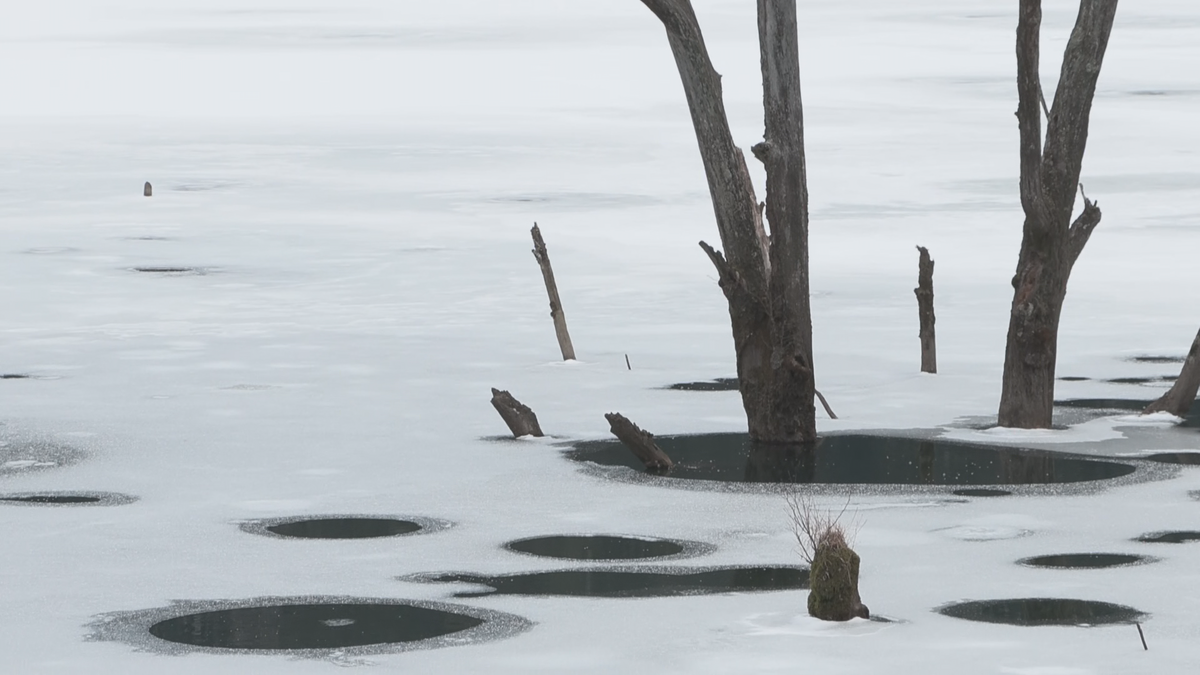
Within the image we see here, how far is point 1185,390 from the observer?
12.1m

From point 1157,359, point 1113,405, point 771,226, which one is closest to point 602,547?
point 771,226

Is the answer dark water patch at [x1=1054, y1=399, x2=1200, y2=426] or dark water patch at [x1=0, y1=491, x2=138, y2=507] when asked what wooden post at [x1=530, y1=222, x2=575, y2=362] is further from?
dark water patch at [x1=0, y1=491, x2=138, y2=507]

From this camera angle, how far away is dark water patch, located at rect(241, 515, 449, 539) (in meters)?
9.12

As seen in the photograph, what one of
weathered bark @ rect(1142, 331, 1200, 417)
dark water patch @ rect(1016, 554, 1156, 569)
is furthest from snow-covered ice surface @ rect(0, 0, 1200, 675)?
weathered bark @ rect(1142, 331, 1200, 417)

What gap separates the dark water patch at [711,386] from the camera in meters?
13.8

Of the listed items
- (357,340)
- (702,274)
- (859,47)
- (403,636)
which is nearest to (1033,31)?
(403,636)

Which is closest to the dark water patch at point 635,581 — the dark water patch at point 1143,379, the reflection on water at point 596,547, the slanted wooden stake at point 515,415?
the reflection on water at point 596,547

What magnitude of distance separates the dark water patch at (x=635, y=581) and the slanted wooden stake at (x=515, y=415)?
3437mm

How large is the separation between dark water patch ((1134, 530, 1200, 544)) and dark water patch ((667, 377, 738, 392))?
200 inches

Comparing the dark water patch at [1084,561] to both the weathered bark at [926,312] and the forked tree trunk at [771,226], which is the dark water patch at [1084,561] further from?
the weathered bark at [926,312]

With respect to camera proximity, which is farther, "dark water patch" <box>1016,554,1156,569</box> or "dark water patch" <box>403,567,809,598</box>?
"dark water patch" <box>1016,554,1156,569</box>

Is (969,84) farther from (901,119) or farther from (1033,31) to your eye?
(1033,31)

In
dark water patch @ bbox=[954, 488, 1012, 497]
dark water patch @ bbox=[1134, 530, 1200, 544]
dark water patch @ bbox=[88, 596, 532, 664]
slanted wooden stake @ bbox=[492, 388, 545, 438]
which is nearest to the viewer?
dark water patch @ bbox=[88, 596, 532, 664]

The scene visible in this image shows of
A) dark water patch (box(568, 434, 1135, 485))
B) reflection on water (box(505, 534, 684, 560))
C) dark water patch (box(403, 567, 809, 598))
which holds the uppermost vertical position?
dark water patch (box(568, 434, 1135, 485))
